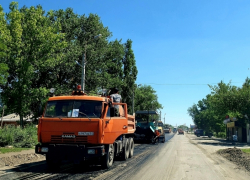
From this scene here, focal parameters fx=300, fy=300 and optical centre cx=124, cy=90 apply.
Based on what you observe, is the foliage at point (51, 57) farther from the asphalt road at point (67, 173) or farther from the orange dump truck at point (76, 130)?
the asphalt road at point (67, 173)

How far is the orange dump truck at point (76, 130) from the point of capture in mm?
10039

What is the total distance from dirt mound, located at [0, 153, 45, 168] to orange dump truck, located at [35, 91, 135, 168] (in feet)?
7.91

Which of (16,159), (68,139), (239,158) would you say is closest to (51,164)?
(68,139)

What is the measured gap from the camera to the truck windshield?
10.5 m

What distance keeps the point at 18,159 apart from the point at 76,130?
4833 millimetres

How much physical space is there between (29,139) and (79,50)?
17.0 metres

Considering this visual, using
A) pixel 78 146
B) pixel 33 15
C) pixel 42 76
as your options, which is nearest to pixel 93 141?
pixel 78 146

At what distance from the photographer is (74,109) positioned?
1065 centimetres

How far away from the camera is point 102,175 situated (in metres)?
9.74

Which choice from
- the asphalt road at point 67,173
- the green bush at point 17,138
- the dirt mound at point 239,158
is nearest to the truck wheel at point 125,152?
the asphalt road at point 67,173

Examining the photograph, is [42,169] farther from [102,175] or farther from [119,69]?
[119,69]

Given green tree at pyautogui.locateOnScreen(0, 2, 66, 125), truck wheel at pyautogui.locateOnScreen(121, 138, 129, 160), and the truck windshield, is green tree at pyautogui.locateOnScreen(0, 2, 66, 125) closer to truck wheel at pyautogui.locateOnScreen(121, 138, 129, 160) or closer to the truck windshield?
truck wheel at pyautogui.locateOnScreen(121, 138, 129, 160)

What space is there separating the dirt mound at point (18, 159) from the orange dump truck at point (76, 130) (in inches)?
94.9

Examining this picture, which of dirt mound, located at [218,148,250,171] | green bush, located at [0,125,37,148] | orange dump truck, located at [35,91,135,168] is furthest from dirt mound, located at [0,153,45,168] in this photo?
dirt mound, located at [218,148,250,171]
